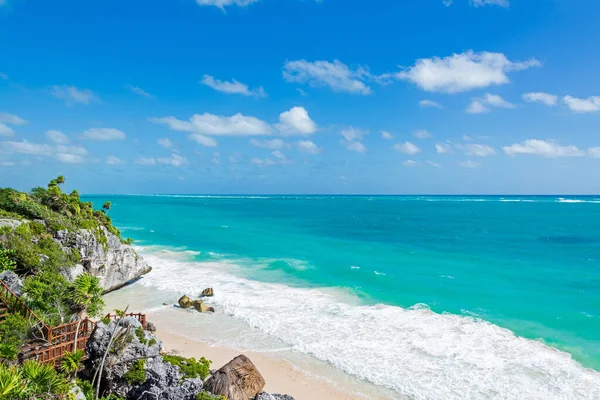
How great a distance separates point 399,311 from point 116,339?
68.6ft

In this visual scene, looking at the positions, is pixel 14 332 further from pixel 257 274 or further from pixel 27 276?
pixel 257 274

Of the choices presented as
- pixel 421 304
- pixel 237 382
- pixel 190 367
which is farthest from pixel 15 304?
pixel 421 304

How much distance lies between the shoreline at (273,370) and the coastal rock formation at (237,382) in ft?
7.50

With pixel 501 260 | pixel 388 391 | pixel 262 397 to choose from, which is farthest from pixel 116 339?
pixel 501 260

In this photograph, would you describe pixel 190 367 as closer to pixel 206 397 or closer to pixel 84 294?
pixel 206 397

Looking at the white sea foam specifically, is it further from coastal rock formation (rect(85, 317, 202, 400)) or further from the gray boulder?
the gray boulder

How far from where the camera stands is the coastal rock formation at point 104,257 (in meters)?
28.0

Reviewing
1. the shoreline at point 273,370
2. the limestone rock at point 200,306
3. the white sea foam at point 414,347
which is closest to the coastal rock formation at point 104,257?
the white sea foam at point 414,347

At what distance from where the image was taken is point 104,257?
30.4 m

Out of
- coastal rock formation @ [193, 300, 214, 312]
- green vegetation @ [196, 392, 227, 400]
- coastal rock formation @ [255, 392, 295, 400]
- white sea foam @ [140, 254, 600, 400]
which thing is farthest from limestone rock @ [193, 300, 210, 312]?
green vegetation @ [196, 392, 227, 400]

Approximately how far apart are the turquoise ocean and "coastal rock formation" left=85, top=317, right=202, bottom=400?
9090mm

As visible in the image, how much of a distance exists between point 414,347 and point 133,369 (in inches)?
632

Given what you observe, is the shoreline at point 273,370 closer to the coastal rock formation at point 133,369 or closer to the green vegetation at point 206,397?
the green vegetation at point 206,397

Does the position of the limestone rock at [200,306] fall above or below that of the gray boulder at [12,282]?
below
